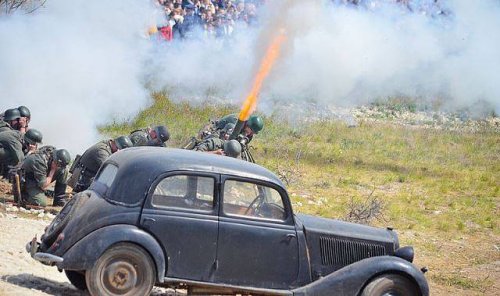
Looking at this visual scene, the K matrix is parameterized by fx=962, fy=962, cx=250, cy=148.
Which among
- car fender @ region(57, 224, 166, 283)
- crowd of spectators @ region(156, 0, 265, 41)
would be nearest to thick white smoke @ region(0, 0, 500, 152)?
crowd of spectators @ region(156, 0, 265, 41)

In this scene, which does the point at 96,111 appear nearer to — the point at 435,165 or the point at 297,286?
the point at 435,165

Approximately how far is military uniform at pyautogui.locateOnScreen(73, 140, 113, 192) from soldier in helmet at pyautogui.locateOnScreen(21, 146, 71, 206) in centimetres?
38

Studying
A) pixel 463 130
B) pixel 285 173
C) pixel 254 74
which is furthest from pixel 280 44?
pixel 463 130

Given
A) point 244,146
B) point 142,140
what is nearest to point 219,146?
point 244,146

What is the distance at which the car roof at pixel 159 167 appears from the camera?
9.47m

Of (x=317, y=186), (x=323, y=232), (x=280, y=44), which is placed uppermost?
(x=280, y=44)

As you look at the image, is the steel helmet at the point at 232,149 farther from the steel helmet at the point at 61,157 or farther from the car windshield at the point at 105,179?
the car windshield at the point at 105,179

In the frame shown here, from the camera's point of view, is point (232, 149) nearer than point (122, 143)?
No

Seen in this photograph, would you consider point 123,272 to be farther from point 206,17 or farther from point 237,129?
point 206,17

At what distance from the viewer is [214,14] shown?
79.3 ft

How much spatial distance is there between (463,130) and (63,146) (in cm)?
1400

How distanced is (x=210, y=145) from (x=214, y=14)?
852cm

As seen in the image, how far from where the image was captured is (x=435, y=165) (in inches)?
935

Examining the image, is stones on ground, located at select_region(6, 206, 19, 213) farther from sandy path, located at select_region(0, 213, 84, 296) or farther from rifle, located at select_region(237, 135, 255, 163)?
rifle, located at select_region(237, 135, 255, 163)
